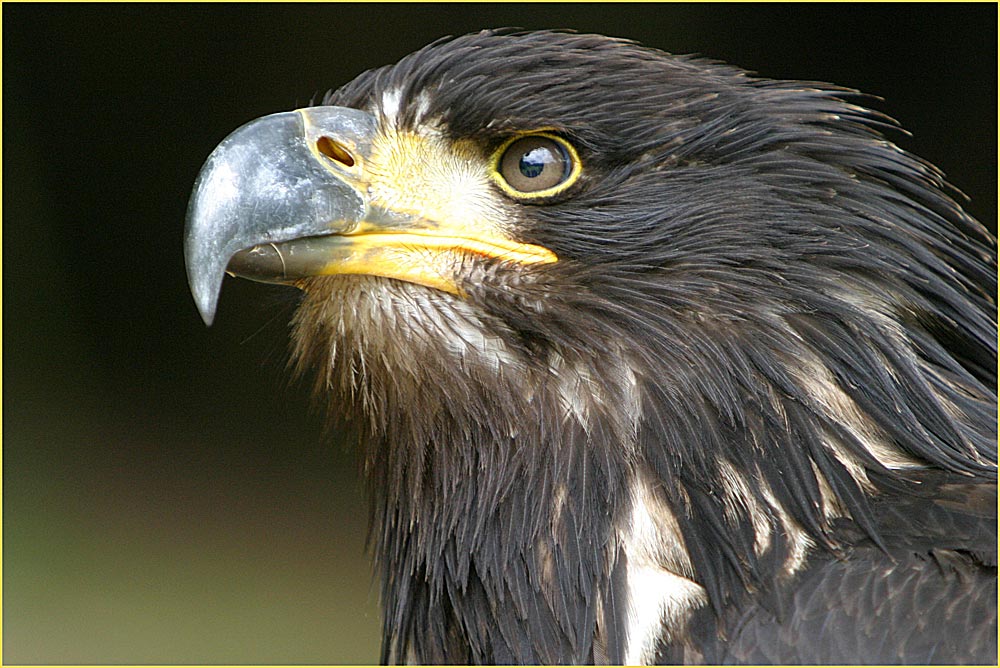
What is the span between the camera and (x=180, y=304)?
25.9 feet

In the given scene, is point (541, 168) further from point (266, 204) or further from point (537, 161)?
point (266, 204)

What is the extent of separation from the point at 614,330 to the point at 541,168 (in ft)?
1.17

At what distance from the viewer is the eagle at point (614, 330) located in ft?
7.21

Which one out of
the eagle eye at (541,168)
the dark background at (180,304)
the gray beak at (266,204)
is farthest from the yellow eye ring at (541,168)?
the dark background at (180,304)

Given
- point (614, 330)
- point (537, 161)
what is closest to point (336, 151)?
point (537, 161)

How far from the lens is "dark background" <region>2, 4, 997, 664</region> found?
6730 millimetres

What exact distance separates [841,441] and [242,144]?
1.29 m

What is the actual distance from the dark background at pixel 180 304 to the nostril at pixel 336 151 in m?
4.22

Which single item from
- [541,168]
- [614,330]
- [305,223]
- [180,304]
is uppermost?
[180,304]

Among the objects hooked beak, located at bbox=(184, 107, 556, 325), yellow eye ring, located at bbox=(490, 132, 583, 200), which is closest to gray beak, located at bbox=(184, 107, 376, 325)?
hooked beak, located at bbox=(184, 107, 556, 325)

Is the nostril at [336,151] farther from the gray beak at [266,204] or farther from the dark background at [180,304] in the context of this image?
the dark background at [180,304]

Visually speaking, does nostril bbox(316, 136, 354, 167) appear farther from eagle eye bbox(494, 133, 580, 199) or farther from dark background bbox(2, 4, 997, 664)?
dark background bbox(2, 4, 997, 664)

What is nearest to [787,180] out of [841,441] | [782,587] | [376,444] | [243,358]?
[841,441]

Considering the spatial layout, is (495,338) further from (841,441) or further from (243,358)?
(243,358)
